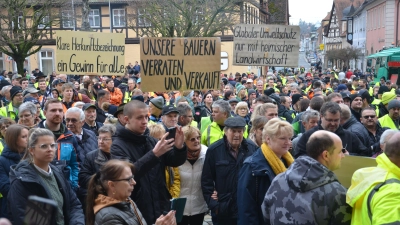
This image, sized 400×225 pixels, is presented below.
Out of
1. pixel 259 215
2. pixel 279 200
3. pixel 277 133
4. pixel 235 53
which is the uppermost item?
pixel 235 53

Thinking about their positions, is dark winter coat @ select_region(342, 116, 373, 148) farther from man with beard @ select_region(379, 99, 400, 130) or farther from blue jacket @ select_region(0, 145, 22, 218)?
blue jacket @ select_region(0, 145, 22, 218)

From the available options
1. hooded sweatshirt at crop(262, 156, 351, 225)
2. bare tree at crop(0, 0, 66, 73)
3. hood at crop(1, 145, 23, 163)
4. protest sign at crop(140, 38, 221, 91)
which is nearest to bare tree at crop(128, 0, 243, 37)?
bare tree at crop(0, 0, 66, 73)

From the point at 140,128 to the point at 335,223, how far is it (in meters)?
2.00

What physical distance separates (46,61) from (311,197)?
148 feet

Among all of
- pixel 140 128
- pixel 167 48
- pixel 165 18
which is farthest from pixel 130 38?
pixel 140 128

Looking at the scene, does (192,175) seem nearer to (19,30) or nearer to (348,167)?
(348,167)

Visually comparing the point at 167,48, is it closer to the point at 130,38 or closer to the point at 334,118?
the point at 334,118

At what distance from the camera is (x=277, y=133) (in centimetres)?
510

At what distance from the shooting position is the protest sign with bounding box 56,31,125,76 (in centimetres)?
1109

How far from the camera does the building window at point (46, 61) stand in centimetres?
4644

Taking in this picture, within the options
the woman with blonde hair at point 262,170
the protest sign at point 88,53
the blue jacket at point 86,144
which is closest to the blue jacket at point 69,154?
the blue jacket at point 86,144

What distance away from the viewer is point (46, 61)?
46.8 metres

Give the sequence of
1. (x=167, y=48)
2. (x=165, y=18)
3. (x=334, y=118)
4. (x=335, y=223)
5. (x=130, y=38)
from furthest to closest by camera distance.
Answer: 1. (x=130, y=38)
2. (x=165, y=18)
3. (x=167, y=48)
4. (x=334, y=118)
5. (x=335, y=223)

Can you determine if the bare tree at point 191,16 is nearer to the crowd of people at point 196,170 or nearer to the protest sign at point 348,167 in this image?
the crowd of people at point 196,170
